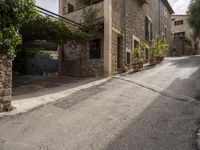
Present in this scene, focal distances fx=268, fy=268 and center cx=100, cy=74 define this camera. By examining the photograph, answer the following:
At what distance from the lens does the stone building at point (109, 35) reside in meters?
15.8

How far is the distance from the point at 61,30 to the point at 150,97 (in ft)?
18.7

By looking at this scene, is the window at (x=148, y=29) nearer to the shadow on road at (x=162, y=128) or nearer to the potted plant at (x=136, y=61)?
the potted plant at (x=136, y=61)

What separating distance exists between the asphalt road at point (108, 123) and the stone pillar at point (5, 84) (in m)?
0.78

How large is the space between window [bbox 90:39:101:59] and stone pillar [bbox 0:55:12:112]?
8992 millimetres

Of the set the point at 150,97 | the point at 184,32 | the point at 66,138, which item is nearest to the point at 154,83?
the point at 150,97

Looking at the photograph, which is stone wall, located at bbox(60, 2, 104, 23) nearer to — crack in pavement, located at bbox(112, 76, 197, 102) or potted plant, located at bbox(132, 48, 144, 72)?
potted plant, located at bbox(132, 48, 144, 72)

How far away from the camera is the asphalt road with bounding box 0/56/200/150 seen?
5891mm

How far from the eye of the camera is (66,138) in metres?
6.22

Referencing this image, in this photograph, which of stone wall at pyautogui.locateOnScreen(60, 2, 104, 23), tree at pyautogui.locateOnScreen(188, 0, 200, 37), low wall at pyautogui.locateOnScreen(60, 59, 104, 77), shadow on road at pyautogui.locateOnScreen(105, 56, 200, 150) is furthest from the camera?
tree at pyautogui.locateOnScreen(188, 0, 200, 37)

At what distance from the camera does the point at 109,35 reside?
51.5ft

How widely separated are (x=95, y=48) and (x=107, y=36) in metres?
1.69

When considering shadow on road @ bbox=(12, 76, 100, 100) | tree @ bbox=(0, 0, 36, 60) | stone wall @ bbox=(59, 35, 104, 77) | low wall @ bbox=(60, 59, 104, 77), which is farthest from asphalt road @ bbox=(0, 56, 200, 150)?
stone wall @ bbox=(59, 35, 104, 77)

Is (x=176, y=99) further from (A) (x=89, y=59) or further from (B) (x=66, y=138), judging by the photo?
(A) (x=89, y=59)

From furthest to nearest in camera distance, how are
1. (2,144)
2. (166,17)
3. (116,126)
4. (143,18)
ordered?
(166,17) < (143,18) < (116,126) < (2,144)
